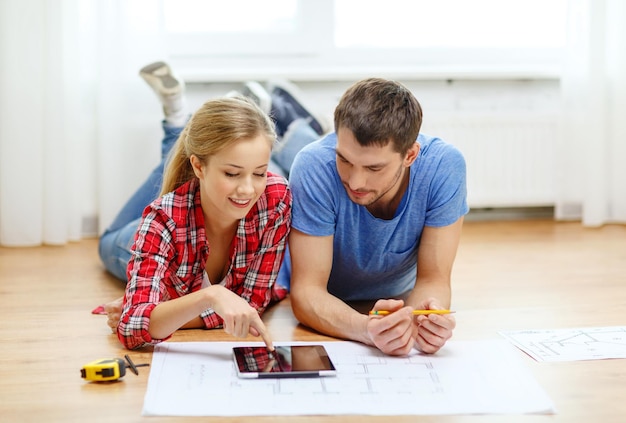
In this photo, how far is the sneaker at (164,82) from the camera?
9.29 ft

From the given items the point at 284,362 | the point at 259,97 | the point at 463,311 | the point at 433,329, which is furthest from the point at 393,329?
the point at 259,97

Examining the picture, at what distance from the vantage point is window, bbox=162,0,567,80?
10.8 feet

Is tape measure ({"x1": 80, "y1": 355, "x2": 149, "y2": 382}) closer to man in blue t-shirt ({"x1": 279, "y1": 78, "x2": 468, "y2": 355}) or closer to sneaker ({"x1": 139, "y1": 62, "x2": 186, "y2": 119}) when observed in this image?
man in blue t-shirt ({"x1": 279, "y1": 78, "x2": 468, "y2": 355})

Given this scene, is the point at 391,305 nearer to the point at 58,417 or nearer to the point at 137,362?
the point at 137,362

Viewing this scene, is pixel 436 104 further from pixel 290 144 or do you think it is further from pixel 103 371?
pixel 103 371

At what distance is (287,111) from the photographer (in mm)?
2918

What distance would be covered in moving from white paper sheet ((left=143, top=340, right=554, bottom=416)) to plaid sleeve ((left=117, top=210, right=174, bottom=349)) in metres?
0.06

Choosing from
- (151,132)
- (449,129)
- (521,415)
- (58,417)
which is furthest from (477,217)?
(58,417)

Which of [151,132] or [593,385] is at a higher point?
[151,132]

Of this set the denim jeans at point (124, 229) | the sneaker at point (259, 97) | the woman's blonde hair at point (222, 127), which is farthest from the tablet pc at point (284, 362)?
the sneaker at point (259, 97)

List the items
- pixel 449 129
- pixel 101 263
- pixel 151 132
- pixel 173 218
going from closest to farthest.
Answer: pixel 173 218
pixel 101 263
pixel 151 132
pixel 449 129

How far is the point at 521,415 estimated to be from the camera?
142 centimetres

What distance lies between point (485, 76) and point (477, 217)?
56 cm

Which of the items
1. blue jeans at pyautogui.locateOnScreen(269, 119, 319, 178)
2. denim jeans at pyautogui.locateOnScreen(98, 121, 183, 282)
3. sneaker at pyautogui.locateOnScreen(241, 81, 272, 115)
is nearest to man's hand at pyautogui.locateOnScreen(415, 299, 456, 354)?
denim jeans at pyautogui.locateOnScreen(98, 121, 183, 282)
